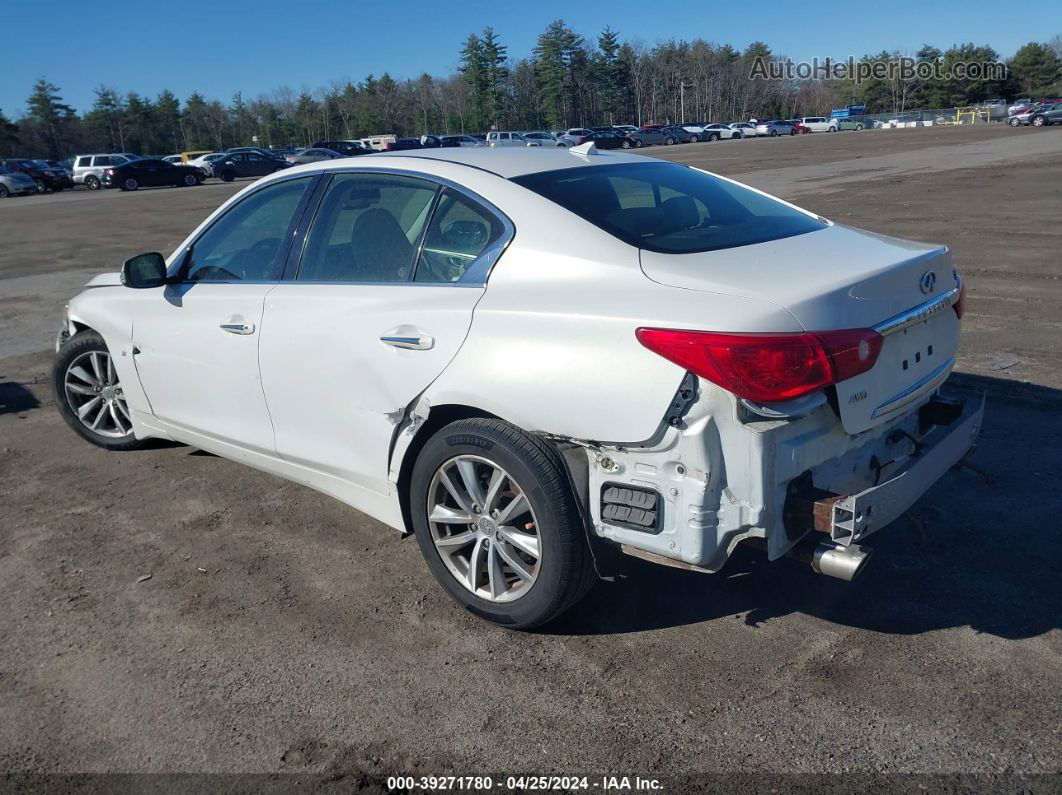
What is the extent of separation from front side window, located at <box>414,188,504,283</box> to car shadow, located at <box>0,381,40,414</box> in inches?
181

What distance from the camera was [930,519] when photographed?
13.8ft

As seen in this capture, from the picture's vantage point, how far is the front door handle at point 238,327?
416 cm

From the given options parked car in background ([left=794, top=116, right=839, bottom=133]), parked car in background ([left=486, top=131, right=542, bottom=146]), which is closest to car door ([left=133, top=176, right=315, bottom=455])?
parked car in background ([left=486, top=131, right=542, bottom=146])

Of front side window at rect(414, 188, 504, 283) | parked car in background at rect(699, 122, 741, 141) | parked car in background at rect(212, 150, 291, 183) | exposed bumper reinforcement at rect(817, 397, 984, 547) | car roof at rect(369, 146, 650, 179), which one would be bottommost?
exposed bumper reinforcement at rect(817, 397, 984, 547)

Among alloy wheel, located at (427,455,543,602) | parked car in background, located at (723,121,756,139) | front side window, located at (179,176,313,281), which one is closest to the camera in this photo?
alloy wheel, located at (427,455,543,602)

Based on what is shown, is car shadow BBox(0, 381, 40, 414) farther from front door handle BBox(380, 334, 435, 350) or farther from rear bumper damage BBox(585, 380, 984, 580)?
rear bumper damage BBox(585, 380, 984, 580)

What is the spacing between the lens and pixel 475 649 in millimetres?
3438

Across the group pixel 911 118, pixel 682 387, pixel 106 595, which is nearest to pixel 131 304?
pixel 106 595

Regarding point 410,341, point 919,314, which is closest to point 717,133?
point 919,314

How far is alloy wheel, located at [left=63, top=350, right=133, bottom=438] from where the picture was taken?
545cm

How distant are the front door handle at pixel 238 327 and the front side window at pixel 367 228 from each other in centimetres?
33

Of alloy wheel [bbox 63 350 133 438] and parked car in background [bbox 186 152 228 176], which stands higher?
parked car in background [bbox 186 152 228 176]

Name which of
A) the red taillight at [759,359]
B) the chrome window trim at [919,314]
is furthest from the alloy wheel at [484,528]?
the chrome window trim at [919,314]

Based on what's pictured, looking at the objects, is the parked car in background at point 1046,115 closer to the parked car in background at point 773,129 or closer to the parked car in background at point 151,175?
the parked car in background at point 773,129
